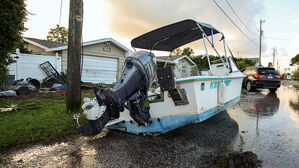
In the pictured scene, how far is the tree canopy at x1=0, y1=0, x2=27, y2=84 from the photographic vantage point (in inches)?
186

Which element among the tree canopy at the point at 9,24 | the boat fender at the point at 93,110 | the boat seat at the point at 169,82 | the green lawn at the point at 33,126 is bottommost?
the green lawn at the point at 33,126

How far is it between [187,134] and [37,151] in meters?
2.61

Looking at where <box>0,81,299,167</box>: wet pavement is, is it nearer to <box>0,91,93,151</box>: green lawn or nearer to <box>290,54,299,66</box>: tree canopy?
<box>0,91,93,151</box>: green lawn

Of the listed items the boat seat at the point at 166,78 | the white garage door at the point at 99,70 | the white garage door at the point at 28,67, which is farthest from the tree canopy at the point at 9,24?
the white garage door at the point at 99,70

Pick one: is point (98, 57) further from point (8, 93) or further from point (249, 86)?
point (249, 86)

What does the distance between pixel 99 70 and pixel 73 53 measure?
875 cm

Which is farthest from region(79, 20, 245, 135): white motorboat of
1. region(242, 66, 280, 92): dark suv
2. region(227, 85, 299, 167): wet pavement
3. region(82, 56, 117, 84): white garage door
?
region(82, 56, 117, 84): white garage door

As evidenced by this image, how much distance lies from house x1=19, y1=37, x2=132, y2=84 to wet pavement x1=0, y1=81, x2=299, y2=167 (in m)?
9.56

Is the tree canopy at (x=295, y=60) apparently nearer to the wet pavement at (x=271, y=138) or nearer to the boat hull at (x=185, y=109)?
the wet pavement at (x=271, y=138)

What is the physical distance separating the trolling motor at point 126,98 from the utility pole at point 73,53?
195 centimetres

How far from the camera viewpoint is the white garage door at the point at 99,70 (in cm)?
1212

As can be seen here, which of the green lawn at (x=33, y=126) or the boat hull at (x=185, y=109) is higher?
the boat hull at (x=185, y=109)

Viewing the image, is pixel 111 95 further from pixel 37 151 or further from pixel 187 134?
pixel 187 134

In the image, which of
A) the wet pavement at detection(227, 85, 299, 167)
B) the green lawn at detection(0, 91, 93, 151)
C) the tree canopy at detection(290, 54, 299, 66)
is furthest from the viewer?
the tree canopy at detection(290, 54, 299, 66)
